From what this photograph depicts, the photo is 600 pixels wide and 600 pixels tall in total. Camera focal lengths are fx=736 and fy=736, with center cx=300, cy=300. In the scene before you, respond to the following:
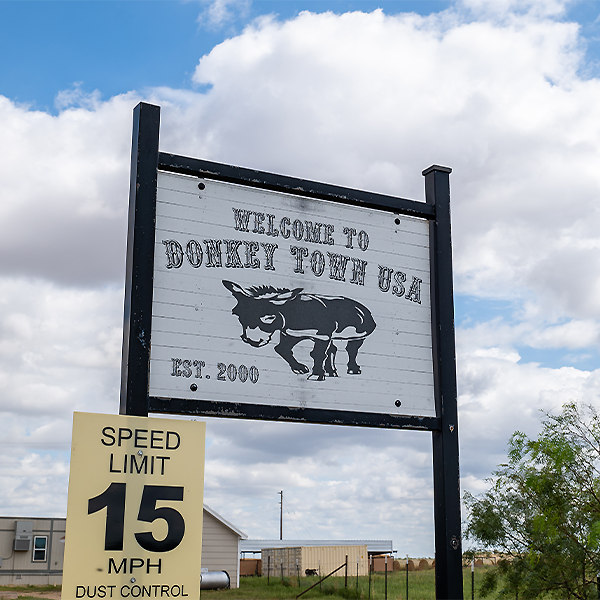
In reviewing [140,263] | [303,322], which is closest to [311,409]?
[303,322]

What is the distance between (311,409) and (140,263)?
1836 millimetres

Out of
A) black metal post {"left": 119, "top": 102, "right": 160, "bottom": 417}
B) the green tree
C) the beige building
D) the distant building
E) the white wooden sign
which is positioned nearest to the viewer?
black metal post {"left": 119, "top": 102, "right": 160, "bottom": 417}

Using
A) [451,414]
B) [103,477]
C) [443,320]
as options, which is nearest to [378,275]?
[443,320]

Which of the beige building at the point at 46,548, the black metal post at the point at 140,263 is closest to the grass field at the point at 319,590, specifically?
the beige building at the point at 46,548

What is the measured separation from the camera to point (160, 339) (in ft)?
18.8

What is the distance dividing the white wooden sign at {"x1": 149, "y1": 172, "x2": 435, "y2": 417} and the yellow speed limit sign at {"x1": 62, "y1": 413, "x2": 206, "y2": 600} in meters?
0.46

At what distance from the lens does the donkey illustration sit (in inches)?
241

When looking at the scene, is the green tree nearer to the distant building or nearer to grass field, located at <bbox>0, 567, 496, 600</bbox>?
grass field, located at <bbox>0, 567, 496, 600</bbox>

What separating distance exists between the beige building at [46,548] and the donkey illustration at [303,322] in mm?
24402

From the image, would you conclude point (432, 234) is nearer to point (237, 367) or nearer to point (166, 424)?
point (237, 367)

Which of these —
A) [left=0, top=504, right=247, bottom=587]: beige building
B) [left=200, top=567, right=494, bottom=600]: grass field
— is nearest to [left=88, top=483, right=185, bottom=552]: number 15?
[left=200, top=567, right=494, bottom=600]: grass field

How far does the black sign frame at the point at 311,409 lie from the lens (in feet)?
18.4

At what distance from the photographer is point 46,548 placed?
31344 mm

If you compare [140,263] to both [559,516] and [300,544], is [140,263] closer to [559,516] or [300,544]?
[559,516]
